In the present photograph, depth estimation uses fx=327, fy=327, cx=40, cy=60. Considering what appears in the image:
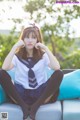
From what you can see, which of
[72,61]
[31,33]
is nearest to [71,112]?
[31,33]

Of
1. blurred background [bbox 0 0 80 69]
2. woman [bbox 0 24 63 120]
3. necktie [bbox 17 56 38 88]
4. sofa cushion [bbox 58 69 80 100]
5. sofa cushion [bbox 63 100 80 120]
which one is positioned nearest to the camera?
sofa cushion [bbox 63 100 80 120]

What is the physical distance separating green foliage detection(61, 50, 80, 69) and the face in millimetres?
2817

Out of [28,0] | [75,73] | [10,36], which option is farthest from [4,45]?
[75,73]

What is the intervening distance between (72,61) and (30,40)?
3.01m

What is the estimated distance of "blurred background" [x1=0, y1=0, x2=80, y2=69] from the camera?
218 inches

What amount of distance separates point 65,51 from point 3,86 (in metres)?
3.63

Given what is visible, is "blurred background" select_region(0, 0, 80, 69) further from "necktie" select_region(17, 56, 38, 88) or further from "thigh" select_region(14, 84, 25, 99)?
"thigh" select_region(14, 84, 25, 99)

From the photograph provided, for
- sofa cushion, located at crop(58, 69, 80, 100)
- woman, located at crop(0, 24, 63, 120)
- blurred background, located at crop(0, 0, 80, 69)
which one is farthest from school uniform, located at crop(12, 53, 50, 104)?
blurred background, located at crop(0, 0, 80, 69)

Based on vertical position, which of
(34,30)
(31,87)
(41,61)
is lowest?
(31,87)

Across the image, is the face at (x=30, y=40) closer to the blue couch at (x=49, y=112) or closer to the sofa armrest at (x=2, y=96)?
the sofa armrest at (x=2, y=96)

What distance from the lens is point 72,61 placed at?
583 cm

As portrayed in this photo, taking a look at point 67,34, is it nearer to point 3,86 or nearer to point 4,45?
point 4,45

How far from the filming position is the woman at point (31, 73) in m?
2.76

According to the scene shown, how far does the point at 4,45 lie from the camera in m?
5.84
